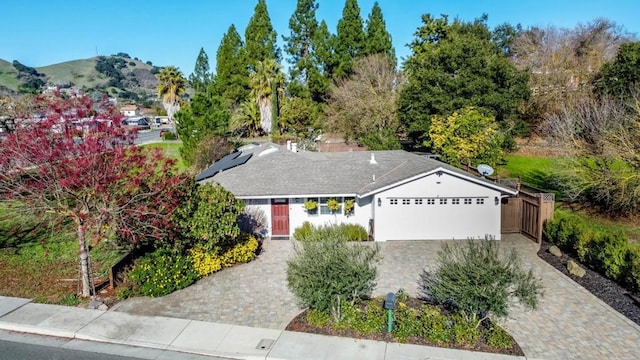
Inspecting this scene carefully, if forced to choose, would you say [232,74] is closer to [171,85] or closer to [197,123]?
[171,85]

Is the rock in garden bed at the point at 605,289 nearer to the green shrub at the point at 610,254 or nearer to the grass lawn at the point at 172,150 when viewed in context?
the green shrub at the point at 610,254

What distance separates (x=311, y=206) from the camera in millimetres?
18781

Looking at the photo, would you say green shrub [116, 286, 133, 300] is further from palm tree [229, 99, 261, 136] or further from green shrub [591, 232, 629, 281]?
palm tree [229, 99, 261, 136]

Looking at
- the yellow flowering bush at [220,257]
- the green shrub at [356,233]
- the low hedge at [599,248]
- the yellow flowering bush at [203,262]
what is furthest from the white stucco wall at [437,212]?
the yellow flowering bush at [203,262]

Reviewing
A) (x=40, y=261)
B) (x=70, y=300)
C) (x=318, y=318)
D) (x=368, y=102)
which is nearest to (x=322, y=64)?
(x=368, y=102)

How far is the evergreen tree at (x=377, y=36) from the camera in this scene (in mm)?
51750

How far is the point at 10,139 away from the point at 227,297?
→ 7498mm

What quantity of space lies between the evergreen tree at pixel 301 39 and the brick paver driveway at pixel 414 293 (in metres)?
42.5

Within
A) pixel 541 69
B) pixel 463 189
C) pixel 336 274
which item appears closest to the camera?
pixel 336 274

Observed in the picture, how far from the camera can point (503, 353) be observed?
9.82 m

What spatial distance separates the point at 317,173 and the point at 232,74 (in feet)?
136

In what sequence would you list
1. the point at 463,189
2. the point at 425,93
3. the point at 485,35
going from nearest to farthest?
1. the point at 463,189
2. the point at 425,93
3. the point at 485,35

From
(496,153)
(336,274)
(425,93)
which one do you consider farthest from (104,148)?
(425,93)

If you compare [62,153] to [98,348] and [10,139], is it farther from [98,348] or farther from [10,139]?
[98,348]
